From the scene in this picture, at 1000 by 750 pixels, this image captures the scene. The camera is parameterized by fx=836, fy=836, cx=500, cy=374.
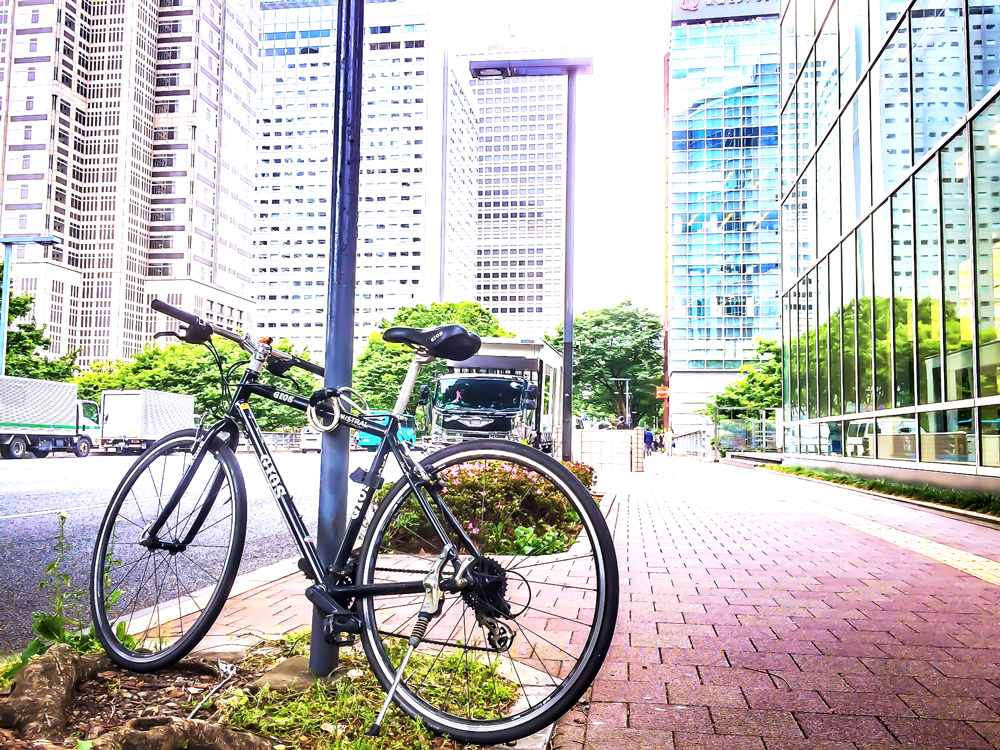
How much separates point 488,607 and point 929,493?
12400mm

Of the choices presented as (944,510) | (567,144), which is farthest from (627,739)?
(567,144)

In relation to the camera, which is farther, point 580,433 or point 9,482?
point 580,433

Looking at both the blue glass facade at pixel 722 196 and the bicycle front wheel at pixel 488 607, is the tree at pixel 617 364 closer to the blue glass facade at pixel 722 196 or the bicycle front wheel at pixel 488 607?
the blue glass facade at pixel 722 196

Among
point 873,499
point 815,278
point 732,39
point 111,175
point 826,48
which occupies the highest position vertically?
point 732,39

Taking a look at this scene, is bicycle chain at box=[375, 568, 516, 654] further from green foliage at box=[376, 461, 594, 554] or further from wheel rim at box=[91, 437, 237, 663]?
wheel rim at box=[91, 437, 237, 663]

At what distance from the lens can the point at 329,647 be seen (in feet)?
9.58

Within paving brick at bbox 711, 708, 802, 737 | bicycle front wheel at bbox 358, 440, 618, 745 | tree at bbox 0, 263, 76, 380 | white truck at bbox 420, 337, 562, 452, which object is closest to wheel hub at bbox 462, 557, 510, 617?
bicycle front wheel at bbox 358, 440, 618, 745

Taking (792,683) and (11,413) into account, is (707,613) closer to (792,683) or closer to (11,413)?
(792,683)

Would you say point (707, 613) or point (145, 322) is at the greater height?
point (145, 322)

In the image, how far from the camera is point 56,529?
7.92 meters

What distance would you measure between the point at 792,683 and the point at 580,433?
2001cm

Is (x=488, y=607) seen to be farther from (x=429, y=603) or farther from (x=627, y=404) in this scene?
(x=627, y=404)

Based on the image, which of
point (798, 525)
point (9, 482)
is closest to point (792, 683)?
point (798, 525)

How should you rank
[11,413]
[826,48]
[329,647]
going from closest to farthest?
[329,647], [826,48], [11,413]
